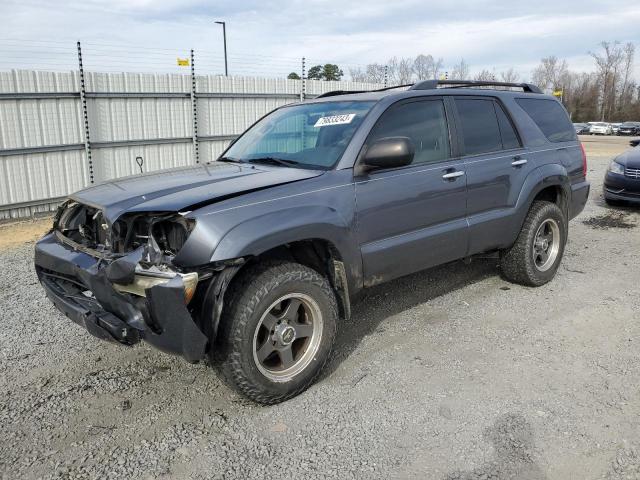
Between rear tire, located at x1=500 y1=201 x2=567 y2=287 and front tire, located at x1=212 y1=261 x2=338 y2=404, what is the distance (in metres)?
2.45

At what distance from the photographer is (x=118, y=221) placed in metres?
3.03

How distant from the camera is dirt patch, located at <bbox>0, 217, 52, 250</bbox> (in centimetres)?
763

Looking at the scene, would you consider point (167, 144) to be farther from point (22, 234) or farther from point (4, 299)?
point (4, 299)

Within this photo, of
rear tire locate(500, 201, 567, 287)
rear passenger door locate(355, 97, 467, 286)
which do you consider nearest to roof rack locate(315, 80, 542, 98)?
rear passenger door locate(355, 97, 467, 286)

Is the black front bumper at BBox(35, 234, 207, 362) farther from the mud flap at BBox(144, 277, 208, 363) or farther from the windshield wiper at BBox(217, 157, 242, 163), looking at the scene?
the windshield wiper at BBox(217, 157, 242, 163)

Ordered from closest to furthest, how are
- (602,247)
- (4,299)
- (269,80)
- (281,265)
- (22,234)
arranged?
(281,265), (4,299), (602,247), (22,234), (269,80)

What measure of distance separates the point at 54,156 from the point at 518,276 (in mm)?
8374

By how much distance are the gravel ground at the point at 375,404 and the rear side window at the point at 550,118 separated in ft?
5.69

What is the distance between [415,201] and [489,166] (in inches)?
41.2

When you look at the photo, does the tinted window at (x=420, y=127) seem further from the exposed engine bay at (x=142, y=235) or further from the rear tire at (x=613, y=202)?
the rear tire at (x=613, y=202)

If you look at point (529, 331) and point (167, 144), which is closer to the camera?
point (529, 331)

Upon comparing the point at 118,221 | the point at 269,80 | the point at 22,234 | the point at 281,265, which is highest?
the point at 269,80

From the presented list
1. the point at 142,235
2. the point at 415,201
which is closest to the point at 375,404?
the point at 415,201

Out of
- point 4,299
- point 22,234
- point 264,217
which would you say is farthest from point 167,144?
point 264,217
